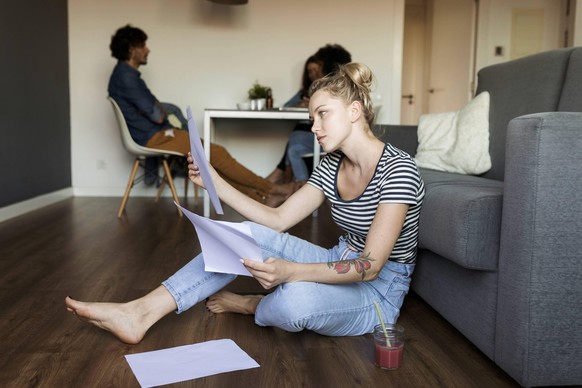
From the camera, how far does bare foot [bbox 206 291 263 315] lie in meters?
1.90

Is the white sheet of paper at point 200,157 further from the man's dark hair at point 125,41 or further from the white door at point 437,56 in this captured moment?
the white door at point 437,56

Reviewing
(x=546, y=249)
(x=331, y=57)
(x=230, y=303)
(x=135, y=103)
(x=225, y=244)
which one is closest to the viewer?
(x=546, y=249)

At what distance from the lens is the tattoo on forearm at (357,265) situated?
1440 mm

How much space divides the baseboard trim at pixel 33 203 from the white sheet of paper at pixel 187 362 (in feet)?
8.95

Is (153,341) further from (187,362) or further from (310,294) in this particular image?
(310,294)

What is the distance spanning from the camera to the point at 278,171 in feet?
16.2

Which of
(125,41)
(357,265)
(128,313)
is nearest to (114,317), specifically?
(128,313)

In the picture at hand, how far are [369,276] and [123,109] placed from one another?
3.09 meters

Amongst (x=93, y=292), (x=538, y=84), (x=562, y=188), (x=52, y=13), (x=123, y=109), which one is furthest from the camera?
(x=52, y=13)

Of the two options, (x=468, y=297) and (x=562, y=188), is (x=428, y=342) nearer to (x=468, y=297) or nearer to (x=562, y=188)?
(x=468, y=297)

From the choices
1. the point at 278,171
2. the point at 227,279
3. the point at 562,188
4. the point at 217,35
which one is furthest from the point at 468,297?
A: the point at 217,35

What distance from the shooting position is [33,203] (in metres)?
4.39

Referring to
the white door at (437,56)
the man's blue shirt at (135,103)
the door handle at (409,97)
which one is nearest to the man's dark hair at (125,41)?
the man's blue shirt at (135,103)

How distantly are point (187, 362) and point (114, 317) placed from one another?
252mm
